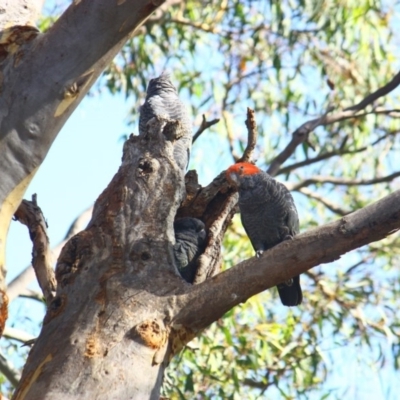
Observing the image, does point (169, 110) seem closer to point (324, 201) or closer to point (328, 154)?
point (328, 154)

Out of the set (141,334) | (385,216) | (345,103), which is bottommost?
(141,334)

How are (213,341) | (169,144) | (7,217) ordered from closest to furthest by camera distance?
1. (7,217)
2. (169,144)
3. (213,341)

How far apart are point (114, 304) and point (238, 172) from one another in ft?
4.68

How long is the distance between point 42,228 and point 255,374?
316cm

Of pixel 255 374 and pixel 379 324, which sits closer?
pixel 255 374

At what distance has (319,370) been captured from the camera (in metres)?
6.84

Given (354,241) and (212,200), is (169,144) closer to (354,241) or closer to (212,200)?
(212,200)

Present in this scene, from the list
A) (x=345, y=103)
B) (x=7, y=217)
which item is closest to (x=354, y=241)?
(x=7, y=217)

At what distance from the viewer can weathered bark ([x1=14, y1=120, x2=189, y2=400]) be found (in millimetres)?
2967

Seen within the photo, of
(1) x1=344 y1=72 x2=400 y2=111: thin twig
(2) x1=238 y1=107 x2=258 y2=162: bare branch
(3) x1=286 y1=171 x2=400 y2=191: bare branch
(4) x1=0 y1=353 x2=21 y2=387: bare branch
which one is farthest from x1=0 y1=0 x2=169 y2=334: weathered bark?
(3) x1=286 y1=171 x2=400 y2=191: bare branch

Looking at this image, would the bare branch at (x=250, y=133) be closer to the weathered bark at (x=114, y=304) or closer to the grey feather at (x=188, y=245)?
the grey feather at (x=188, y=245)

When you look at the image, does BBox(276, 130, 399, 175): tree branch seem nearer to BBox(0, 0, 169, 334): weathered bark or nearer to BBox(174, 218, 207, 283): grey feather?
BBox(174, 218, 207, 283): grey feather

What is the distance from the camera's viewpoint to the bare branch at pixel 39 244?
388 cm

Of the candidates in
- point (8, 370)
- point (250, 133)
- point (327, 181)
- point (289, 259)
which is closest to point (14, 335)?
point (8, 370)
